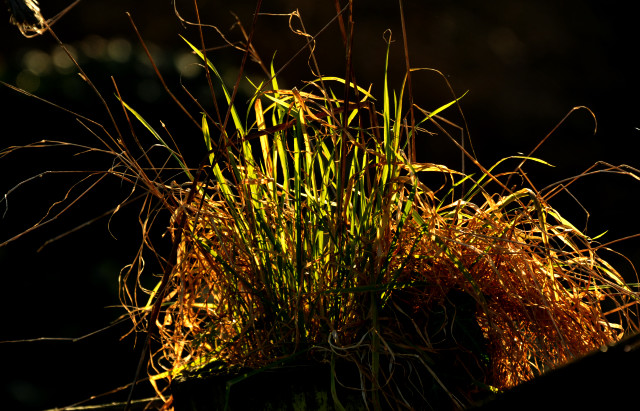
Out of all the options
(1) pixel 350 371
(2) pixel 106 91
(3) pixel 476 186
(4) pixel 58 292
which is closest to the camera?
(1) pixel 350 371

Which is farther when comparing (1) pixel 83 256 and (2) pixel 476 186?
(1) pixel 83 256

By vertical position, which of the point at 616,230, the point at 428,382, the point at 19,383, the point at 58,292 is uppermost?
the point at 428,382

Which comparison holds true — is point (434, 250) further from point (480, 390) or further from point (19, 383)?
point (19, 383)

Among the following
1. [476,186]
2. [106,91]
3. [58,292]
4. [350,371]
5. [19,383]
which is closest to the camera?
[350,371]

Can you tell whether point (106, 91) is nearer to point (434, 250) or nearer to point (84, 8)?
point (84, 8)

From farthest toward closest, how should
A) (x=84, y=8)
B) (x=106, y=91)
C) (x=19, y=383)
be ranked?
1. (x=84, y=8)
2. (x=106, y=91)
3. (x=19, y=383)

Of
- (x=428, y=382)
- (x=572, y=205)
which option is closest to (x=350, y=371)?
(x=428, y=382)

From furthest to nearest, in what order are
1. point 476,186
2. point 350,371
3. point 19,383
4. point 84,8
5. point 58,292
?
1. point 84,8
2. point 58,292
3. point 19,383
4. point 476,186
5. point 350,371

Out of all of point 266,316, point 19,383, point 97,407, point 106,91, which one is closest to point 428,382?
point 266,316

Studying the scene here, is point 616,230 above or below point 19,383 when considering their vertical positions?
below
